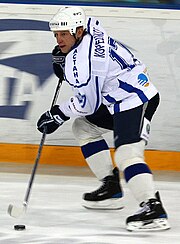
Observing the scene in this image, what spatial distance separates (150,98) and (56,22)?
0.55 m

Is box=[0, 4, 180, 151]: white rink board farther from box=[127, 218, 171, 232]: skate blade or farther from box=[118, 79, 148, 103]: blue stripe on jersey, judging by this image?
box=[127, 218, 171, 232]: skate blade

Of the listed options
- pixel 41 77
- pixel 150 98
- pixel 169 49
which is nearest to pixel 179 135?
pixel 169 49

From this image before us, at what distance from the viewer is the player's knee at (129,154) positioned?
14.7 ft

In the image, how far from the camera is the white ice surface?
170 inches

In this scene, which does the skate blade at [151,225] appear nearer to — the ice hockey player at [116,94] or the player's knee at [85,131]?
the ice hockey player at [116,94]

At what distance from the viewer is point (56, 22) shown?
4461mm

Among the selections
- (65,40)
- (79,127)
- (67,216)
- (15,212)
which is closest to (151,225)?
(67,216)

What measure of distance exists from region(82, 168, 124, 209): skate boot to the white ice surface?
0.04 metres

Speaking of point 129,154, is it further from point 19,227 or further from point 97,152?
point 19,227

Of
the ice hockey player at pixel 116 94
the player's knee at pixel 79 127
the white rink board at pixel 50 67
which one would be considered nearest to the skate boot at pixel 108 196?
the player's knee at pixel 79 127

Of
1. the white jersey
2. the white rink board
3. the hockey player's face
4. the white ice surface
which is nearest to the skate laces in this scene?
the white ice surface

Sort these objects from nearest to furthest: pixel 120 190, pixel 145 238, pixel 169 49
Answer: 1. pixel 145 238
2. pixel 120 190
3. pixel 169 49

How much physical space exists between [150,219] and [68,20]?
37.6 inches

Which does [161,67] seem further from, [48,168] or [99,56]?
A: [99,56]
